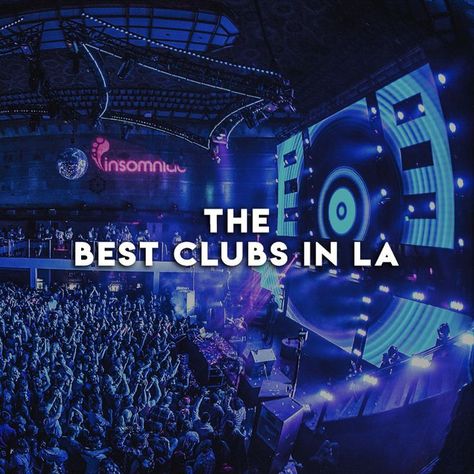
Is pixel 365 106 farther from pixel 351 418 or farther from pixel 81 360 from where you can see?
pixel 81 360

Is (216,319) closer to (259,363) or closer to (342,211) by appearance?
(259,363)

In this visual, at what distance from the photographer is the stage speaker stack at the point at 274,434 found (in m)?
4.30

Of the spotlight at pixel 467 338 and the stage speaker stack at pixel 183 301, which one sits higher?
the spotlight at pixel 467 338

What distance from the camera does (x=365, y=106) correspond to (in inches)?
361

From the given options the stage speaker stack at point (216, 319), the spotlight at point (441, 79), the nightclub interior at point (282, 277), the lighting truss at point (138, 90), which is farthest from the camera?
the stage speaker stack at point (216, 319)

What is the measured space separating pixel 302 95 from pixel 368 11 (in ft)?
15.9

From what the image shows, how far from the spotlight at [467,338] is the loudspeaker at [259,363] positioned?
11.5 ft

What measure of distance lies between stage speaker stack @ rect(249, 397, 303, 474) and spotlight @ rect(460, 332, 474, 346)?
341 centimetres

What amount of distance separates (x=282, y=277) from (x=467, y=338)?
8.26 metres

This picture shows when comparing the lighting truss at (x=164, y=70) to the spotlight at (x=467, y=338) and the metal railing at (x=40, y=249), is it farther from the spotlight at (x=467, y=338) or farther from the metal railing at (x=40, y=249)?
the metal railing at (x=40, y=249)

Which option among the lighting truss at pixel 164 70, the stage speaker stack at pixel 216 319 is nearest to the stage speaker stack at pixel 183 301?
the stage speaker stack at pixel 216 319

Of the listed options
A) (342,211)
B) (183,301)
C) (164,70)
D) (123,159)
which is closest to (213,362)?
(342,211)

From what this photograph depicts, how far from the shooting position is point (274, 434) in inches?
171

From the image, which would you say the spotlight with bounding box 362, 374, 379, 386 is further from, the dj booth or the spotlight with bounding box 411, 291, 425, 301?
the dj booth
